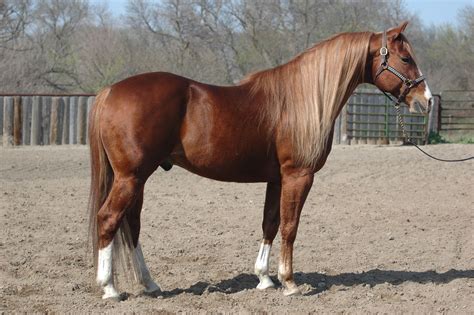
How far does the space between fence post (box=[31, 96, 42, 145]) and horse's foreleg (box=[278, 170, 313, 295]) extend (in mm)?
12837

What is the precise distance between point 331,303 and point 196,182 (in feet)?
20.3

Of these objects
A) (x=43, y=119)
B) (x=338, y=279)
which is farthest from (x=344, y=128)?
(x=338, y=279)

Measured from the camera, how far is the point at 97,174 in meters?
5.00

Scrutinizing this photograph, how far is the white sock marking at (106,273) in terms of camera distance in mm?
4855

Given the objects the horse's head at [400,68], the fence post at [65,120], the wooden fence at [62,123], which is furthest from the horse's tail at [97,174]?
the fence post at [65,120]

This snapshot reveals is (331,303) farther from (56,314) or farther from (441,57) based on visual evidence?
(441,57)

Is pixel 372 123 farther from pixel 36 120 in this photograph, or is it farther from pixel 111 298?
pixel 111 298

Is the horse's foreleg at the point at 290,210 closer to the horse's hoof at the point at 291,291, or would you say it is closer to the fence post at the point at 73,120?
the horse's hoof at the point at 291,291

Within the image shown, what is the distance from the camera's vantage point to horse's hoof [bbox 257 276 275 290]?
529cm

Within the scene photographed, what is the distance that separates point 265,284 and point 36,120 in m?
12.8

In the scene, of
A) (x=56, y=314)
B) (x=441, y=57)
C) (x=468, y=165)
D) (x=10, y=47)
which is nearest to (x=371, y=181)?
(x=468, y=165)

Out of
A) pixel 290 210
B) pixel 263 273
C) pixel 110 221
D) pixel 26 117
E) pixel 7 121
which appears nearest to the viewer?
pixel 110 221

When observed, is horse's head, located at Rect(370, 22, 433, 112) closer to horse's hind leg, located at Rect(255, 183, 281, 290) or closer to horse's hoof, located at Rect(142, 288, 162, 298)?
horse's hind leg, located at Rect(255, 183, 281, 290)

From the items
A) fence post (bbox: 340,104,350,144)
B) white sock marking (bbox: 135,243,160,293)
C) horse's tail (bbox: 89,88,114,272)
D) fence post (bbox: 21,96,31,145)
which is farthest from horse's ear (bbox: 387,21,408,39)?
fence post (bbox: 340,104,350,144)
